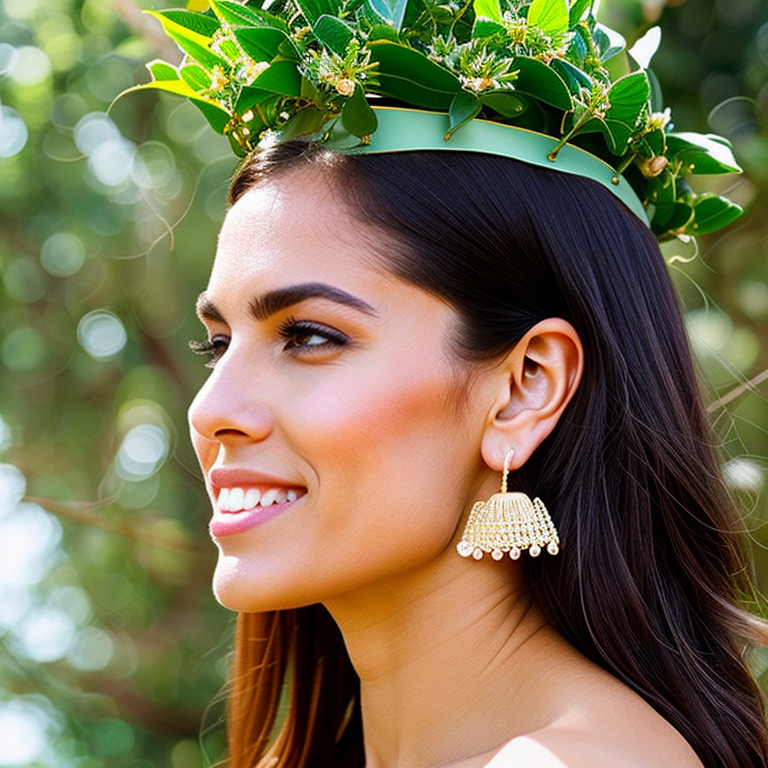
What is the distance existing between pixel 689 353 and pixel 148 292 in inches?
75.4

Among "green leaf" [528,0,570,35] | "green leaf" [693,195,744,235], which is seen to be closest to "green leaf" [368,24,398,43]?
"green leaf" [528,0,570,35]

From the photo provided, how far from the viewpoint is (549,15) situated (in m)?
2.29

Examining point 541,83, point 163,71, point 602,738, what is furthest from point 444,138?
point 602,738

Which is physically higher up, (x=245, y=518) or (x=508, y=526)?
(x=508, y=526)

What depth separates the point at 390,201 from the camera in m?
2.28

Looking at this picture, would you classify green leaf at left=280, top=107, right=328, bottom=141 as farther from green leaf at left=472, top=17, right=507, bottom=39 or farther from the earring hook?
the earring hook

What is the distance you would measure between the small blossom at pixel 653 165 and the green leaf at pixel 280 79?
649 millimetres

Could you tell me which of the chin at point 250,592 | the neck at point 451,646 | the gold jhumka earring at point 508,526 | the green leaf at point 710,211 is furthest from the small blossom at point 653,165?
the chin at point 250,592

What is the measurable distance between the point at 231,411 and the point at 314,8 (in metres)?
0.68

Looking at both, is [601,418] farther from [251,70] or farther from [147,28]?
[147,28]

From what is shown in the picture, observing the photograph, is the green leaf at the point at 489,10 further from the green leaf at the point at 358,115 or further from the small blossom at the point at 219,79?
the small blossom at the point at 219,79

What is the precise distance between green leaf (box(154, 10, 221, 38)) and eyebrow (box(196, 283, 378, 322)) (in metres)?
0.53

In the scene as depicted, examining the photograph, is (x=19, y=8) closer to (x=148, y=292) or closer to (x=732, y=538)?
(x=148, y=292)

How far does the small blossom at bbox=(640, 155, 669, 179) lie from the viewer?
251 cm
